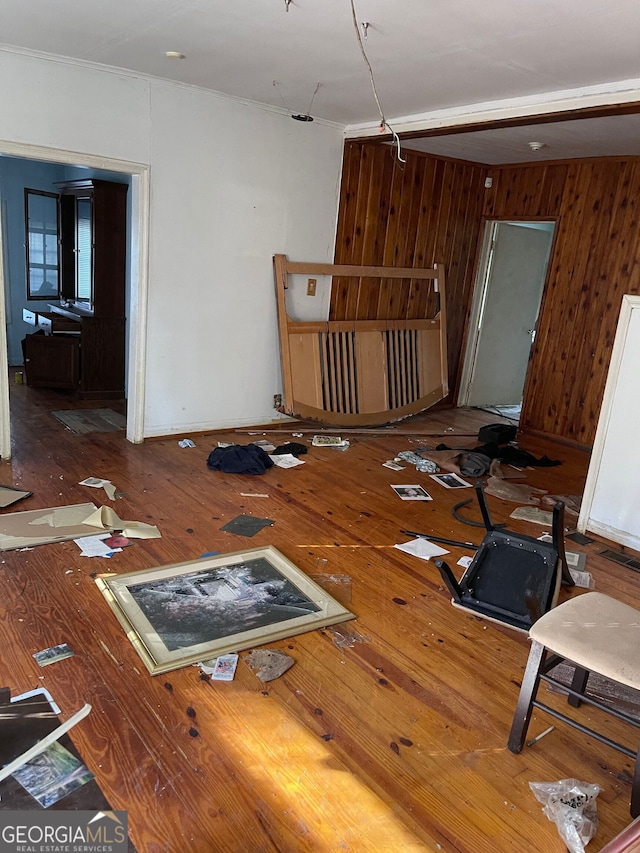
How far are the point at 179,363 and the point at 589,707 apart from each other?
3.77m

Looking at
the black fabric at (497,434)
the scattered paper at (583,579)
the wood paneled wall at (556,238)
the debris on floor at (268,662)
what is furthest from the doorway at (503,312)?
the debris on floor at (268,662)

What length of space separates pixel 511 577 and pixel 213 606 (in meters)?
1.40

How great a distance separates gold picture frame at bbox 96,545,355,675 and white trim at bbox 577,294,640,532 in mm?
1979

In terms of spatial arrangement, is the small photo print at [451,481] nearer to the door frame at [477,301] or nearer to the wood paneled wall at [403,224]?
the wood paneled wall at [403,224]

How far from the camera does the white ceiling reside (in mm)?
2785

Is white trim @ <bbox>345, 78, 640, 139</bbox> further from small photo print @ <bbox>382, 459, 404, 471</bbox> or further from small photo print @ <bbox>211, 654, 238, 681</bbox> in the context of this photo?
small photo print @ <bbox>211, 654, 238, 681</bbox>

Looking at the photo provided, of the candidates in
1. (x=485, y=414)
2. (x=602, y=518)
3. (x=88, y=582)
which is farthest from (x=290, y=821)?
(x=485, y=414)

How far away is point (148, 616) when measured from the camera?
2672mm

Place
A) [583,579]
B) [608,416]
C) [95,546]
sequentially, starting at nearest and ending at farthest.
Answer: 1. [95,546]
2. [583,579]
3. [608,416]

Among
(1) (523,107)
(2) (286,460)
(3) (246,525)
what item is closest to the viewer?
(3) (246,525)

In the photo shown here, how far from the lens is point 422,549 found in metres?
3.56

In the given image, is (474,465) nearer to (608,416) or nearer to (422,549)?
(608,416)

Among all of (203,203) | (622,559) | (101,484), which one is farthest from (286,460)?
(622,559)

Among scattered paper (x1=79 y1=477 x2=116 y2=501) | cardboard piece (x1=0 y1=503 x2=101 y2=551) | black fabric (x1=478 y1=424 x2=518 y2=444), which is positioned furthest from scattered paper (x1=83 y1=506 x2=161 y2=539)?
black fabric (x1=478 y1=424 x2=518 y2=444)
